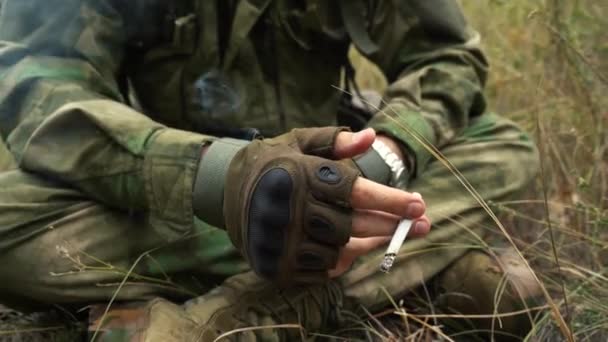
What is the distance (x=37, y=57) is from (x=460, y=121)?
0.83 metres

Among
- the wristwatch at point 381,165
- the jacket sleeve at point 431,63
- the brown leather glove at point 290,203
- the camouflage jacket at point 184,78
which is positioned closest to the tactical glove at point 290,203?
the brown leather glove at point 290,203

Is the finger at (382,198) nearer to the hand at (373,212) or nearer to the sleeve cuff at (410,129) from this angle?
the hand at (373,212)

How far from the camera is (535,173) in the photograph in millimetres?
1707

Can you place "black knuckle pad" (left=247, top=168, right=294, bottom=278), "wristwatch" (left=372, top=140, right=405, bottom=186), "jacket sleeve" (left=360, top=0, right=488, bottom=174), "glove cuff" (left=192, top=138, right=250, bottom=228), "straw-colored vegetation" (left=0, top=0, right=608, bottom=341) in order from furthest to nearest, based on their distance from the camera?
"jacket sleeve" (left=360, top=0, right=488, bottom=174) → "wristwatch" (left=372, top=140, right=405, bottom=186) → "straw-colored vegetation" (left=0, top=0, right=608, bottom=341) → "glove cuff" (left=192, top=138, right=250, bottom=228) → "black knuckle pad" (left=247, top=168, right=294, bottom=278)

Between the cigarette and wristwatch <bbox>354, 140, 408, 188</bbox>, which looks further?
wristwatch <bbox>354, 140, 408, 188</bbox>

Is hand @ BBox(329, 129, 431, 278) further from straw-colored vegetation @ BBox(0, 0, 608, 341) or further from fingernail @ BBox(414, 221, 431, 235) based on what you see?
straw-colored vegetation @ BBox(0, 0, 608, 341)

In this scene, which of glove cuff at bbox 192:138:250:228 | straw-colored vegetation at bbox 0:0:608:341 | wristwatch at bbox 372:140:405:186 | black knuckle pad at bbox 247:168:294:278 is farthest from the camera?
wristwatch at bbox 372:140:405:186

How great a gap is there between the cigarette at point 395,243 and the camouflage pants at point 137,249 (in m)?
0.24

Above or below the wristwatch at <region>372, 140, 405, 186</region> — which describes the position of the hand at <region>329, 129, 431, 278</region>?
above

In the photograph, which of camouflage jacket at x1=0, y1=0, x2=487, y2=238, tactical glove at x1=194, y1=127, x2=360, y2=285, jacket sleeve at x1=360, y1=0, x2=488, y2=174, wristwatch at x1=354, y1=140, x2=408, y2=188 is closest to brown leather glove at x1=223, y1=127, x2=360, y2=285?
tactical glove at x1=194, y1=127, x2=360, y2=285

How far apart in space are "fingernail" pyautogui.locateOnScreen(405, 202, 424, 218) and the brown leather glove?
0.08 metres

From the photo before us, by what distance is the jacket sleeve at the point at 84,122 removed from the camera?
50.7 inches

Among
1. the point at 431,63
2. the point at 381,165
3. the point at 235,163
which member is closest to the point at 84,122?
the point at 235,163

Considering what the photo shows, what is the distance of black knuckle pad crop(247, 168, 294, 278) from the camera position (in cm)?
109
